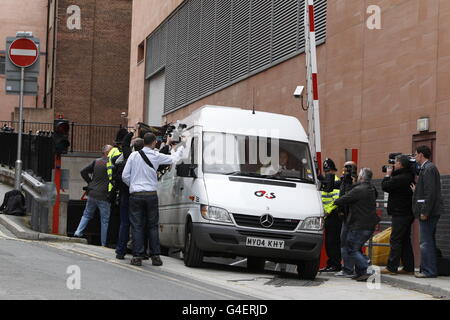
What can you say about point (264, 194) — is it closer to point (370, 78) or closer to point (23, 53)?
point (370, 78)

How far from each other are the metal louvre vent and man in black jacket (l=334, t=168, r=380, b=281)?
8.90 meters

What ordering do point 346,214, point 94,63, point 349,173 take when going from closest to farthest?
point 346,214, point 349,173, point 94,63

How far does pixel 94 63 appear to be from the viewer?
187 feet

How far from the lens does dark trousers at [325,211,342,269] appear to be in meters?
15.3

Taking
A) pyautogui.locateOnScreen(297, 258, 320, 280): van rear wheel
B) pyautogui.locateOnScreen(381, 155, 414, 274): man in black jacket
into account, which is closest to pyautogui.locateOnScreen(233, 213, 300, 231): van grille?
pyautogui.locateOnScreen(297, 258, 320, 280): van rear wheel

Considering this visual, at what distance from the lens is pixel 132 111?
45.2m

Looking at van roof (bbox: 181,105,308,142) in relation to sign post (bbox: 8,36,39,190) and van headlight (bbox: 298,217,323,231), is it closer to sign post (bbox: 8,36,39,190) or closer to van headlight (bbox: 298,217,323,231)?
van headlight (bbox: 298,217,323,231)

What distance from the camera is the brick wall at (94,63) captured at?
56531mm

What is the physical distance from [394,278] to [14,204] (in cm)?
925

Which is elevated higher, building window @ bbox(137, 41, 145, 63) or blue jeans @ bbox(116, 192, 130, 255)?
building window @ bbox(137, 41, 145, 63)

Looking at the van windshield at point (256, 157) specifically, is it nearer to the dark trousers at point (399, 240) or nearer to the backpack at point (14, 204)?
the dark trousers at point (399, 240)

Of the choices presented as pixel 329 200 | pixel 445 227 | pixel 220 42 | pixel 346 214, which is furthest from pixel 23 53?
pixel 220 42

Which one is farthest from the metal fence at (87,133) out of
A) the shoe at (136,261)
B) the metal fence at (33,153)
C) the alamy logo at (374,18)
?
the shoe at (136,261)

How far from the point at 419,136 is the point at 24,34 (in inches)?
386
